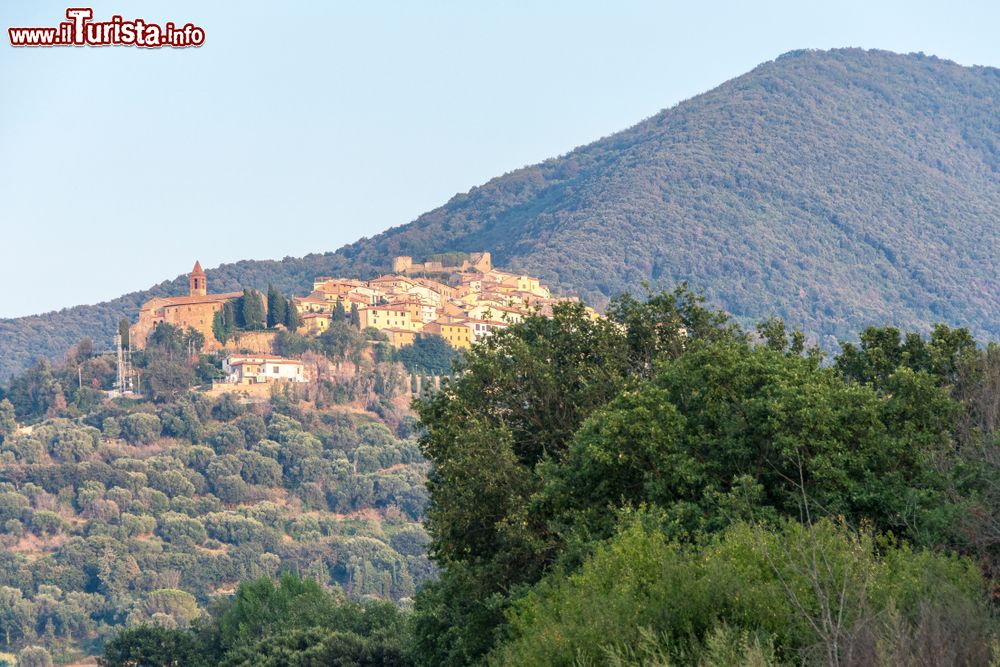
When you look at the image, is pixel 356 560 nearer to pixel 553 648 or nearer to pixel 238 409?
pixel 238 409

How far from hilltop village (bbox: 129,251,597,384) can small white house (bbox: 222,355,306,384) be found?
88mm

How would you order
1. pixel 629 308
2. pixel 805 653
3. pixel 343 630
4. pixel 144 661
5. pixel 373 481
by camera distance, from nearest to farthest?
pixel 805 653 → pixel 629 308 → pixel 343 630 → pixel 144 661 → pixel 373 481

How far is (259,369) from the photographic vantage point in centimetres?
14700

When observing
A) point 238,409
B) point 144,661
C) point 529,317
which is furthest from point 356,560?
point 529,317

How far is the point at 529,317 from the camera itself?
3409 centimetres

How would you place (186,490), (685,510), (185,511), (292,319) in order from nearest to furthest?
(685,510) < (185,511) < (186,490) < (292,319)

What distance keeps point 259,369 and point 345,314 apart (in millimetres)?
15620

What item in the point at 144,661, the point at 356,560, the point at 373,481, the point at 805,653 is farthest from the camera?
the point at 373,481

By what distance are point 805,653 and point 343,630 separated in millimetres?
34925

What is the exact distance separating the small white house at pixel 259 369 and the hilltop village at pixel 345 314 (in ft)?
0.29

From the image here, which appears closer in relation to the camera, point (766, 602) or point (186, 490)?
point (766, 602)

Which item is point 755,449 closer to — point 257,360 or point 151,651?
point 151,651

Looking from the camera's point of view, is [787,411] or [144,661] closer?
[787,411]

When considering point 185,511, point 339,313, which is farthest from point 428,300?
point 185,511
